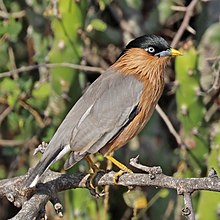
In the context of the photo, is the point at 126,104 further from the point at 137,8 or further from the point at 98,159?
the point at 137,8

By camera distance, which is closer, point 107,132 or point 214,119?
point 107,132

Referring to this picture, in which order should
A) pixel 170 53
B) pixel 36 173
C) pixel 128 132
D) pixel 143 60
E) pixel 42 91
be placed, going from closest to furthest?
pixel 36 173
pixel 128 132
pixel 170 53
pixel 143 60
pixel 42 91

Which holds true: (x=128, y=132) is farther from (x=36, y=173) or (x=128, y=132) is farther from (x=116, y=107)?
(x=36, y=173)

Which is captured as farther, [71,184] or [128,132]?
[128,132]

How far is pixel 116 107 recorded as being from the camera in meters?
4.99

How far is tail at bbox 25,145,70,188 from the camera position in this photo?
14.0 ft

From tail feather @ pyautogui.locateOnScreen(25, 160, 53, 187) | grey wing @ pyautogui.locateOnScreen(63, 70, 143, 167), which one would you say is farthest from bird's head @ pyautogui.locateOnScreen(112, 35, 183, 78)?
tail feather @ pyautogui.locateOnScreen(25, 160, 53, 187)

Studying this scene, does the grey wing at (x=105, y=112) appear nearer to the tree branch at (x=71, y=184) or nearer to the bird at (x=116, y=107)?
the bird at (x=116, y=107)

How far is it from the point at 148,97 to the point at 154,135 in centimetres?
202

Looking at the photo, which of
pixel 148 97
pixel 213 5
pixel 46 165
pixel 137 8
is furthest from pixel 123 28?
pixel 46 165

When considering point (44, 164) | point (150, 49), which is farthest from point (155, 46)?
Answer: point (44, 164)

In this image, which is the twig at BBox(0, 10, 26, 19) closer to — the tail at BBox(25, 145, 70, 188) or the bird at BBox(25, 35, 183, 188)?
the bird at BBox(25, 35, 183, 188)

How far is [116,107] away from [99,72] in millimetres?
1444

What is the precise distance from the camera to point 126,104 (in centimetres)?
498
